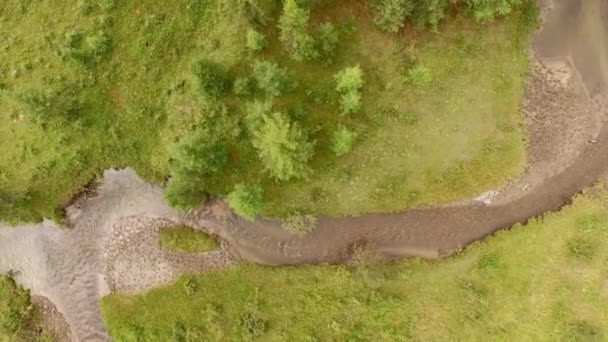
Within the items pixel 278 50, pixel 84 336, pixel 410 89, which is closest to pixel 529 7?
pixel 410 89

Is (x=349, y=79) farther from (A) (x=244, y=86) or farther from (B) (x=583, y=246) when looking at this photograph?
(B) (x=583, y=246)

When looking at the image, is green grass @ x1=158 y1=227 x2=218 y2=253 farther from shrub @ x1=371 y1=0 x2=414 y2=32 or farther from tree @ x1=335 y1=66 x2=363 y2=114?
shrub @ x1=371 y1=0 x2=414 y2=32

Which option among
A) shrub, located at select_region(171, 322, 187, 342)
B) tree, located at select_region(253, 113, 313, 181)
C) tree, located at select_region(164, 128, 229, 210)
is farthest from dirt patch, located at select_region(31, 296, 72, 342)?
tree, located at select_region(253, 113, 313, 181)

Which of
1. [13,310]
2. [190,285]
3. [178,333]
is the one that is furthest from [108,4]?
[178,333]

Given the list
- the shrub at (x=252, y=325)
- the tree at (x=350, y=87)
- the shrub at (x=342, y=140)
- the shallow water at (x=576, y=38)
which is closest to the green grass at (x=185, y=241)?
the shrub at (x=252, y=325)

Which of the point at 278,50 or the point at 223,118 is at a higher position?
the point at 278,50

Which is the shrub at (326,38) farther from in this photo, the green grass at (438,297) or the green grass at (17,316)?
the green grass at (17,316)

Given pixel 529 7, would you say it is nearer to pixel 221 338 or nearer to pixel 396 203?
pixel 396 203
